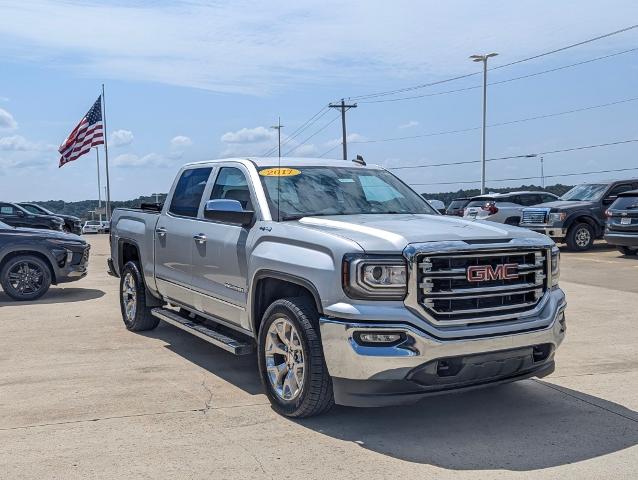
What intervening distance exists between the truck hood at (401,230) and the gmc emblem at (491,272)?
19 centimetres

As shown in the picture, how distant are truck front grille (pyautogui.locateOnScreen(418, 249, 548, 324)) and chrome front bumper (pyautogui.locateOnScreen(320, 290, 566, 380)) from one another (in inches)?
6.7

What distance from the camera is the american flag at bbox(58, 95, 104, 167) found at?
36938mm

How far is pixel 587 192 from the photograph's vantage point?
66.3ft

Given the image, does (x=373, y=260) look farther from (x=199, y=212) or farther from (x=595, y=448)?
(x=199, y=212)

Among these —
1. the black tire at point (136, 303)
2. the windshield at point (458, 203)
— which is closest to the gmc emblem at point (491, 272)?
the black tire at point (136, 303)

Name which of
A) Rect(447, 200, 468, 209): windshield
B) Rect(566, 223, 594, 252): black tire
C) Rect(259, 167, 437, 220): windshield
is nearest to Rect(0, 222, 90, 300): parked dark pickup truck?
Rect(259, 167, 437, 220): windshield

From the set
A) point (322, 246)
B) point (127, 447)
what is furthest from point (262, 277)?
point (127, 447)

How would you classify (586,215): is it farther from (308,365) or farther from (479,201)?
(308,365)

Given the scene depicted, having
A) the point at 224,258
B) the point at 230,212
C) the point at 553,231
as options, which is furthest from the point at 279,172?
the point at 553,231

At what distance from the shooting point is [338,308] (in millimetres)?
4430

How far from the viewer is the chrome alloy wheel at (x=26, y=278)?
1089 cm

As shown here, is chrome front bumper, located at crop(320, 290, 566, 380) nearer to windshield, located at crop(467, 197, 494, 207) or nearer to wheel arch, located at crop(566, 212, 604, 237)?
wheel arch, located at crop(566, 212, 604, 237)

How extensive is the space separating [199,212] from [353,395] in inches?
110

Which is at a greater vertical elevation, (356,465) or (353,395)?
(353,395)
